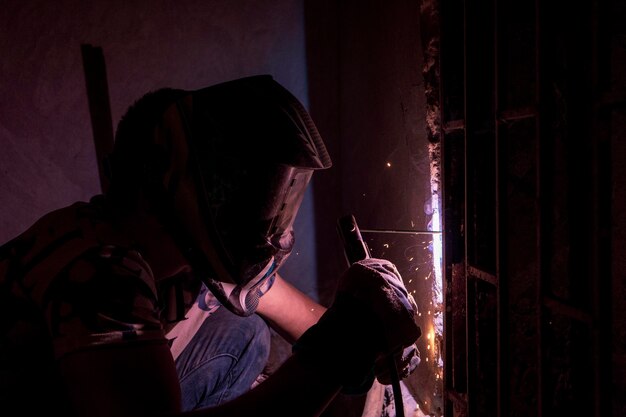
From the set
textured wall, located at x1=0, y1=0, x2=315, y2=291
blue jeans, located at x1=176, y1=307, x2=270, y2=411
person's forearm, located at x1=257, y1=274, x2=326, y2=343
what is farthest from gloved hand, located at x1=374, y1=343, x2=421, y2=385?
textured wall, located at x1=0, y1=0, x2=315, y2=291

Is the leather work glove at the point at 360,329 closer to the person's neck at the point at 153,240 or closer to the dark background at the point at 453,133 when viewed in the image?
the dark background at the point at 453,133

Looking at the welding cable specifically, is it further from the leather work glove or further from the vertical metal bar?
the vertical metal bar

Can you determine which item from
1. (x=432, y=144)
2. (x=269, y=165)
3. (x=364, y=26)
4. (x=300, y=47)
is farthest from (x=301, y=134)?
(x=300, y=47)

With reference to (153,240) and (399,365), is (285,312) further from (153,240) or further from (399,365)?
(153,240)

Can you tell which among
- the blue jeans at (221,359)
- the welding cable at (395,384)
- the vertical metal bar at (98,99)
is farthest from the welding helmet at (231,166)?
the vertical metal bar at (98,99)

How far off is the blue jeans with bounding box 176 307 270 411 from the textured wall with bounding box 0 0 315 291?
130 centimetres

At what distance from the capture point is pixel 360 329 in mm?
1190

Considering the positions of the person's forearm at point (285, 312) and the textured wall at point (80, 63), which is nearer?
the person's forearm at point (285, 312)

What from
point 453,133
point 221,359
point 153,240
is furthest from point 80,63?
point 453,133

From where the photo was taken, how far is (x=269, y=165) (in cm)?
130

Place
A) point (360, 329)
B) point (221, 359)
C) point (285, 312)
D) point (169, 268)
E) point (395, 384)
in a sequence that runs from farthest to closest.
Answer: point (221, 359) < point (285, 312) < point (169, 268) < point (395, 384) < point (360, 329)

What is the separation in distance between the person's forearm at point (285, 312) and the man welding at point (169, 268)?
0.45 m

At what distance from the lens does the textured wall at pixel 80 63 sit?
2.49m

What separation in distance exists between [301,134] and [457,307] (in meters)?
0.85
